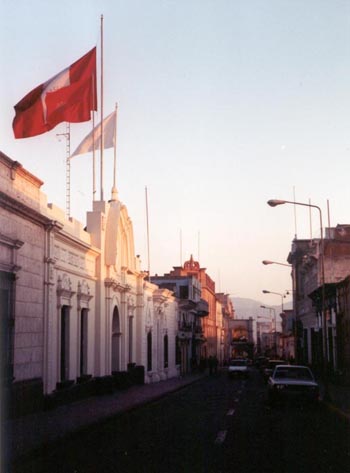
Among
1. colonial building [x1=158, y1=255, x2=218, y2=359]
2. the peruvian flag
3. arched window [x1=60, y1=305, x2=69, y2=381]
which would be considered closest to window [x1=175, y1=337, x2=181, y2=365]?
colonial building [x1=158, y1=255, x2=218, y2=359]

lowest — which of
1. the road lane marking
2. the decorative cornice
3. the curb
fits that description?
the curb

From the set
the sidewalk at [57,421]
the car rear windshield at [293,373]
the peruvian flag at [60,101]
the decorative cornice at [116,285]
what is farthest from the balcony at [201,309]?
the peruvian flag at [60,101]

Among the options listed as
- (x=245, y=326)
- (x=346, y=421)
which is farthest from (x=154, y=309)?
(x=245, y=326)

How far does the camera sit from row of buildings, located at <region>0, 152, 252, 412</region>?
1850cm

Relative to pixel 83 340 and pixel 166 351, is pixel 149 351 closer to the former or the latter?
pixel 166 351

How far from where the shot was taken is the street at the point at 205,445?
1084 cm

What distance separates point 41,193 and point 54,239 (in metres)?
1.91

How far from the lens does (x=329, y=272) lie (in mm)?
50969

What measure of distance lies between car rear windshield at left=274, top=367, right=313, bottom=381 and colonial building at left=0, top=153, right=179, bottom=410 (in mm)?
7554

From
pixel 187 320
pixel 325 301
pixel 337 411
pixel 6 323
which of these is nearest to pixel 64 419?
pixel 6 323

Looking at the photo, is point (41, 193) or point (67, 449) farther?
point (41, 193)

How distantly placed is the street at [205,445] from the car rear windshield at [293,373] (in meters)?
3.41

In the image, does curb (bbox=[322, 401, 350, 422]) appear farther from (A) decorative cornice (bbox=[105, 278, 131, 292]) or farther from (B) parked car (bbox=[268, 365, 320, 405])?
(A) decorative cornice (bbox=[105, 278, 131, 292])

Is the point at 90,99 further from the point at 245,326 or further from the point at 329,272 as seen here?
the point at 245,326
